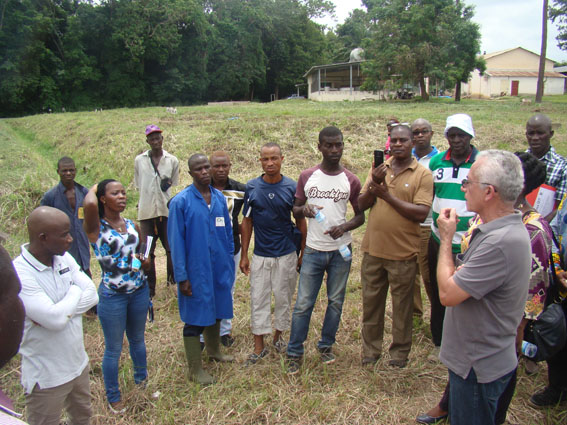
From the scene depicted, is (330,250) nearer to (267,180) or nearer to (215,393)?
(267,180)

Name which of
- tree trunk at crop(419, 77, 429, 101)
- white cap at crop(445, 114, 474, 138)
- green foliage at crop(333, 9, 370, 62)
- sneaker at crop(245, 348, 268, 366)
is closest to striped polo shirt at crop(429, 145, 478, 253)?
white cap at crop(445, 114, 474, 138)

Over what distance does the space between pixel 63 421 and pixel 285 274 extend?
2.02 m

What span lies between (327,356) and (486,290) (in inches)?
78.7

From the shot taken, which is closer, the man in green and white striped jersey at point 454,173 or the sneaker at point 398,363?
the man in green and white striped jersey at point 454,173

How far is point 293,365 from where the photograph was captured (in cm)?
355

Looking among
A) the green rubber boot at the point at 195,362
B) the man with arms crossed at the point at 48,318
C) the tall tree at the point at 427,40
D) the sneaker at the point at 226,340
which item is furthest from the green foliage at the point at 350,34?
the man with arms crossed at the point at 48,318

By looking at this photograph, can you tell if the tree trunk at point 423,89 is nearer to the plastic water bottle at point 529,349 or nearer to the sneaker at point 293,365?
the sneaker at point 293,365

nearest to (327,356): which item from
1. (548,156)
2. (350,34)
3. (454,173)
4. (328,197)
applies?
(328,197)

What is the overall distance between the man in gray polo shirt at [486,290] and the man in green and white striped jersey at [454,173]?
1299 millimetres

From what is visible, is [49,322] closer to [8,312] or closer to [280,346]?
[8,312]

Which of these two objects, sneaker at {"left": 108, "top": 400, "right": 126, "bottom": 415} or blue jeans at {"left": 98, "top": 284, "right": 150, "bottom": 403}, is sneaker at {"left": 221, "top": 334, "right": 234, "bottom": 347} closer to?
blue jeans at {"left": 98, "top": 284, "right": 150, "bottom": 403}

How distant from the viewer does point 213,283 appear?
138 inches

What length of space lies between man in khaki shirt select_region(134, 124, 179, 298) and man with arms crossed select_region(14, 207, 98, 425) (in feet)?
8.94

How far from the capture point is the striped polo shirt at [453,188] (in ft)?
11.2
